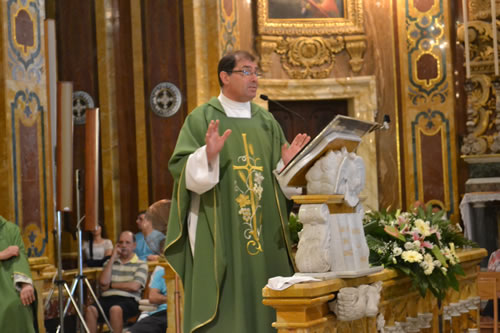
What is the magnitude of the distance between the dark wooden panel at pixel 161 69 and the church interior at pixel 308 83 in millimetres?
15

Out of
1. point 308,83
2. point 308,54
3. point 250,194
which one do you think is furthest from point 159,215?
point 308,54

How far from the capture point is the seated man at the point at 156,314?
6727mm

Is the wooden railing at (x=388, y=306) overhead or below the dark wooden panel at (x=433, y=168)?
below

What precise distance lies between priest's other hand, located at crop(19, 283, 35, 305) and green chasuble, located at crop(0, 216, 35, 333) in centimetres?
8

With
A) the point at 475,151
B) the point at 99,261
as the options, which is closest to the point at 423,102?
the point at 475,151

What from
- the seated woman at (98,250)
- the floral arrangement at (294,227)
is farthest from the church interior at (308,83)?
the floral arrangement at (294,227)

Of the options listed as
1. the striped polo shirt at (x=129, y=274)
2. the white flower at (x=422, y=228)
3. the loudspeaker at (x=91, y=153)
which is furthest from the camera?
the striped polo shirt at (x=129, y=274)

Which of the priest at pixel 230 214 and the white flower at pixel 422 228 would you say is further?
the white flower at pixel 422 228

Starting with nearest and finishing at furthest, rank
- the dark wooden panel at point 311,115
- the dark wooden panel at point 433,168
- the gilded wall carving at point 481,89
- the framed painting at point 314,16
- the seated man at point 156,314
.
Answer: the seated man at point 156,314, the gilded wall carving at point 481,89, the dark wooden panel at point 433,168, the framed painting at point 314,16, the dark wooden panel at point 311,115

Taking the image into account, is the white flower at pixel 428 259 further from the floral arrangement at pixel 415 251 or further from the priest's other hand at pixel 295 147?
the priest's other hand at pixel 295 147

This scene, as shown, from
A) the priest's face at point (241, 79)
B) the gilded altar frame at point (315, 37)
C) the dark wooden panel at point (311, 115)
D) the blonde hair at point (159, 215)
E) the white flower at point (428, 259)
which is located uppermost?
the gilded altar frame at point (315, 37)

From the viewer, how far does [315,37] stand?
40.1ft

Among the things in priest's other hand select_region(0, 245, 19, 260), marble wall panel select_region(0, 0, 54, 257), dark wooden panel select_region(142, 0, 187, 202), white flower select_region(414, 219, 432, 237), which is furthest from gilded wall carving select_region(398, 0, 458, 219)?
white flower select_region(414, 219, 432, 237)

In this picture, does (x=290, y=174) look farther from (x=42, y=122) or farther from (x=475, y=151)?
(x=475, y=151)
